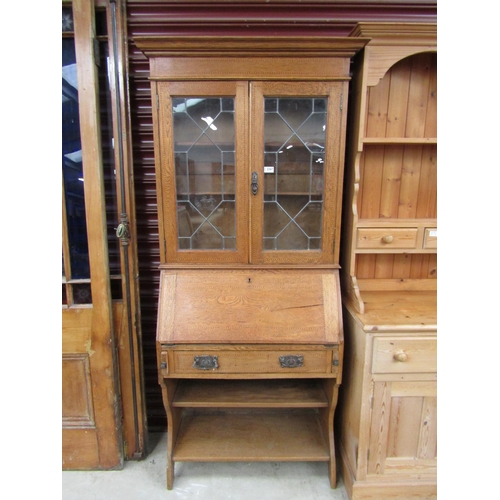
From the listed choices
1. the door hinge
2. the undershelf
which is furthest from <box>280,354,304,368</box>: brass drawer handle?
the door hinge

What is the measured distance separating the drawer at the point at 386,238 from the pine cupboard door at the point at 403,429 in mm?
639

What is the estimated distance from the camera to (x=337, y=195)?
4.43ft

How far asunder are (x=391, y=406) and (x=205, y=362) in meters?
0.86

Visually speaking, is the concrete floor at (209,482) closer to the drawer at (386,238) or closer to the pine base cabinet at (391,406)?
the pine base cabinet at (391,406)

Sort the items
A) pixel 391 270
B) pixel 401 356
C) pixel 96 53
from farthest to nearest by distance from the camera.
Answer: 1. pixel 391 270
2. pixel 96 53
3. pixel 401 356

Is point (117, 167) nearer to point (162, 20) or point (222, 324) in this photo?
point (162, 20)

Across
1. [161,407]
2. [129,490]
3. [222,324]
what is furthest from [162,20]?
[129,490]

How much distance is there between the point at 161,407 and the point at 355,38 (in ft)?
7.06

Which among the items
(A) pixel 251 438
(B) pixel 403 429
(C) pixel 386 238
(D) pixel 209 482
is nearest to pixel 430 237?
(C) pixel 386 238

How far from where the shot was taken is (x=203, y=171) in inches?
53.9

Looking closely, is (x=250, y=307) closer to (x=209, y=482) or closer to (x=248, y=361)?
(x=248, y=361)

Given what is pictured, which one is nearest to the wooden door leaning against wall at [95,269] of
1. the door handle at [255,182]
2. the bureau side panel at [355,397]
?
the door handle at [255,182]

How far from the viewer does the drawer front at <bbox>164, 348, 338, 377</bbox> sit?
1353 mm

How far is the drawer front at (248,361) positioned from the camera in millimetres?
1353
